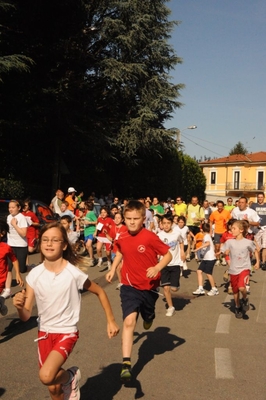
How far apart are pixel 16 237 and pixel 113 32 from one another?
20.6m

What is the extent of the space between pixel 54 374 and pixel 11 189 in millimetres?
19329

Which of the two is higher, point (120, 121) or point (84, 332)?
point (120, 121)

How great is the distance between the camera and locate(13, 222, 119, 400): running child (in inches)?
154

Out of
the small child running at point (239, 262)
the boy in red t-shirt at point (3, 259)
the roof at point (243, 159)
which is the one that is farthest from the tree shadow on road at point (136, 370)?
the roof at point (243, 159)

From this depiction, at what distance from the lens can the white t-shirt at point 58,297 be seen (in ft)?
13.0

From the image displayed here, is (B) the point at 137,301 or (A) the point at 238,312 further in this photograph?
(A) the point at 238,312

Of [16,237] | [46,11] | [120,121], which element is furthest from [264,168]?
[16,237]

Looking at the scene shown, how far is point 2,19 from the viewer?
22.2 meters

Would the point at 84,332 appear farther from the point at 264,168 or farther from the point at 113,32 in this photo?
the point at 264,168

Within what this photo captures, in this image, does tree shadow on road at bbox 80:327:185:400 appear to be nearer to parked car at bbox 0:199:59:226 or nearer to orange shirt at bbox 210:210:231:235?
orange shirt at bbox 210:210:231:235

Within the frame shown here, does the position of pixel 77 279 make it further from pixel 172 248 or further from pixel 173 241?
pixel 172 248

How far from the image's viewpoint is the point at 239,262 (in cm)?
840

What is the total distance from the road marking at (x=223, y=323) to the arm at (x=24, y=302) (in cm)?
388

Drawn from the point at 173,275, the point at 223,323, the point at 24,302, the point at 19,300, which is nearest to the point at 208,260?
the point at 173,275
